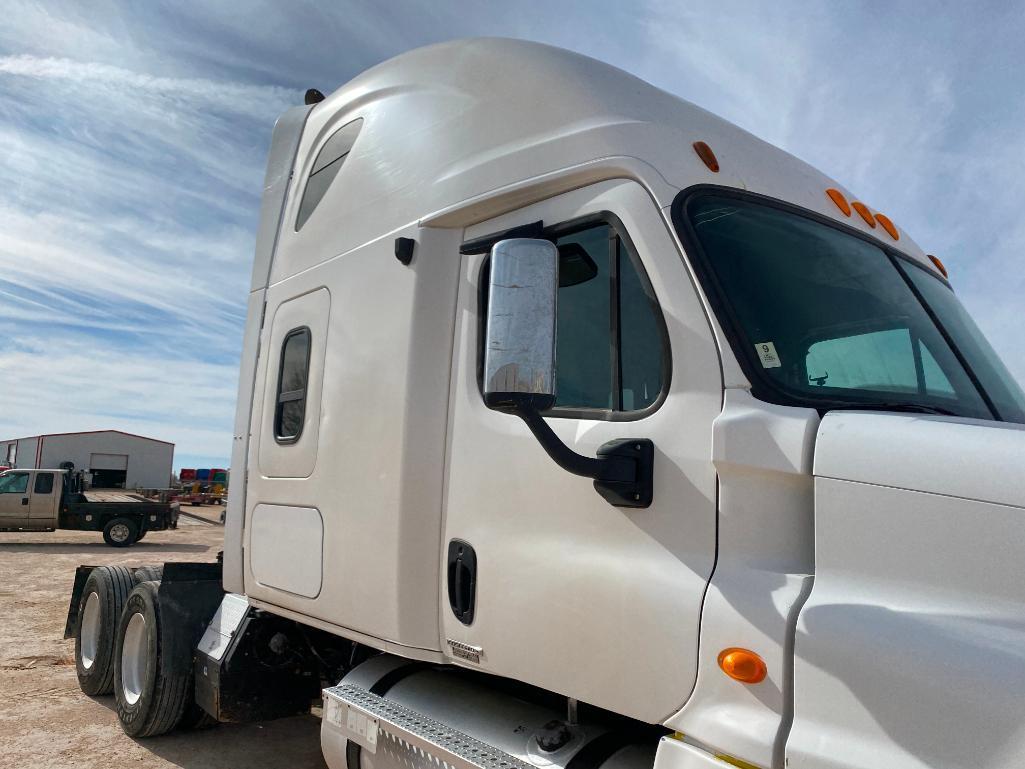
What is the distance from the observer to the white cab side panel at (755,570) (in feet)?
6.30

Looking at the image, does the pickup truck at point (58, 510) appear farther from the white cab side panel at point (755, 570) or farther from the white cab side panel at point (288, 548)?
the white cab side panel at point (755, 570)

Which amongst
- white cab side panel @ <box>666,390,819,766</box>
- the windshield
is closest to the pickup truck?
the windshield

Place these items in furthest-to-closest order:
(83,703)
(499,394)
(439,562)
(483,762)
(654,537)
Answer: (83,703) < (439,562) < (483,762) < (654,537) < (499,394)

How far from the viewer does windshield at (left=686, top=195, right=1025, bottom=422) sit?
2.23 m

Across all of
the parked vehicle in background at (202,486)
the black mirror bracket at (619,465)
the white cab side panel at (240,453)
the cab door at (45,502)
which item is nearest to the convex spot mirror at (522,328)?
the black mirror bracket at (619,465)

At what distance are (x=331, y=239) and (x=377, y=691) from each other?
6.57ft

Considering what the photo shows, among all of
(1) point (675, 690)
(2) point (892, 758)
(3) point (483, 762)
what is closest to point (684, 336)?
(1) point (675, 690)

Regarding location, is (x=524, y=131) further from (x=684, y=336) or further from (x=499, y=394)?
(x=499, y=394)

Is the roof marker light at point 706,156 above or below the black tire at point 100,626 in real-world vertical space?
above

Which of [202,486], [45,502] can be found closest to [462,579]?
[45,502]

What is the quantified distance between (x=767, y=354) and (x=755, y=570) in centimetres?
58

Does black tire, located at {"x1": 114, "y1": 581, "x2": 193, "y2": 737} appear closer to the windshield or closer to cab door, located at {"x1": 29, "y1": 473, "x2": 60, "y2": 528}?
the windshield

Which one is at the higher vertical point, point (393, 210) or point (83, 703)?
point (393, 210)

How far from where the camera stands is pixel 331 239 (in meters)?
3.79
